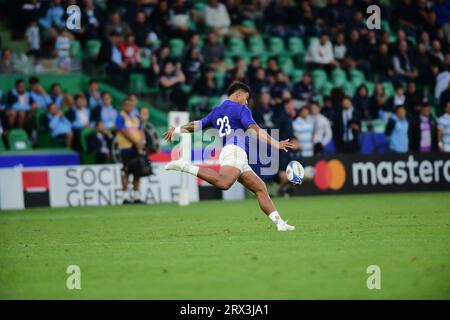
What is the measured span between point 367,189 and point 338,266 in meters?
15.7

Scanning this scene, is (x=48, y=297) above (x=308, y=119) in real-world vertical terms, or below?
below

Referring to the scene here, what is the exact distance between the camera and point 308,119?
86.5ft

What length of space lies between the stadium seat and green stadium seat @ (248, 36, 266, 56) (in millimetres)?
8675

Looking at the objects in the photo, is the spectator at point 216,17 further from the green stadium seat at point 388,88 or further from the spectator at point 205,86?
the green stadium seat at point 388,88

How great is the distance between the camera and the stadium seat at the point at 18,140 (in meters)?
24.6

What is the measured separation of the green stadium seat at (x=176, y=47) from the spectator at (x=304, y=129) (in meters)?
4.49

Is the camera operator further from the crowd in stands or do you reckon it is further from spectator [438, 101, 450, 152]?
spectator [438, 101, 450, 152]

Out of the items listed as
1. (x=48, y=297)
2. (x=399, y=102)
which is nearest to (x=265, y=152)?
(x=399, y=102)

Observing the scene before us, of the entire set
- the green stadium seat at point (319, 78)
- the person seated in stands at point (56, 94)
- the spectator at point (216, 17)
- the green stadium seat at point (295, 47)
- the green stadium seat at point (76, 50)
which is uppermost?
the spectator at point (216, 17)

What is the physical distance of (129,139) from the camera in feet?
78.9

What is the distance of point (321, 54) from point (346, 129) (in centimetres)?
412

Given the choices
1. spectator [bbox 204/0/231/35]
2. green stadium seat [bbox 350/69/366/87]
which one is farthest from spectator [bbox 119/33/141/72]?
green stadium seat [bbox 350/69/366/87]

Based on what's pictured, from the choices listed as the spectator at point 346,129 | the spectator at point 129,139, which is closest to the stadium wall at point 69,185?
the spectator at point 129,139
